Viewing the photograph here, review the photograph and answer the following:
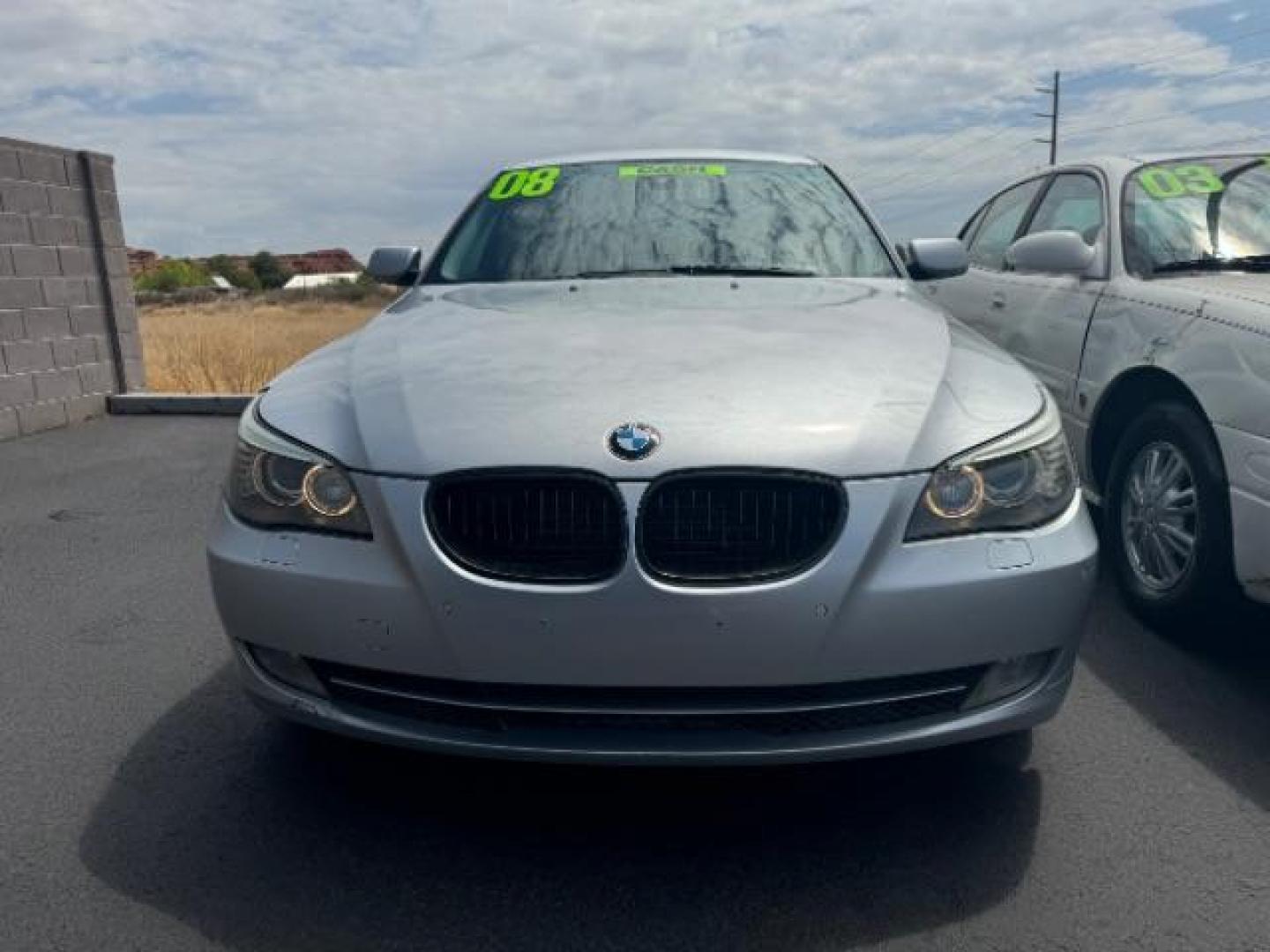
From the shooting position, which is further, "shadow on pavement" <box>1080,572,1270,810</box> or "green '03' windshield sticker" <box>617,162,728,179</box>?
"green '03' windshield sticker" <box>617,162,728,179</box>

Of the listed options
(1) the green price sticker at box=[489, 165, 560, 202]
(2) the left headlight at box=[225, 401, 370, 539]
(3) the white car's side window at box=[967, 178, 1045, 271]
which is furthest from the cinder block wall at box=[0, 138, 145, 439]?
(3) the white car's side window at box=[967, 178, 1045, 271]

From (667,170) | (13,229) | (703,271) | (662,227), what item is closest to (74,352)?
Result: (13,229)

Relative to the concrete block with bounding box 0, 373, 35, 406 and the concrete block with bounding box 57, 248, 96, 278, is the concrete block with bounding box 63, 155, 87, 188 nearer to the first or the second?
the concrete block with bounding box 57, 248, 96, 278

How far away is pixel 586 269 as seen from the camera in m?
3.50

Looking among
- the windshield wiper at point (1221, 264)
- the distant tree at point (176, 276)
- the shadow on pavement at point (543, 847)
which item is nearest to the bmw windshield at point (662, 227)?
the windshield wiper at point (1221, 264)

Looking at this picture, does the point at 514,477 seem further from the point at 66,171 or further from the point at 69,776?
the point at 66,171

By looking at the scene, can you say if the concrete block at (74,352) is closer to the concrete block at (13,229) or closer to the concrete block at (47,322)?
the concrete block at (47,322)

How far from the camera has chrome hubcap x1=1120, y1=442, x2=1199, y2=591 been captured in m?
3.44

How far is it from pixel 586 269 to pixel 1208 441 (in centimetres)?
195

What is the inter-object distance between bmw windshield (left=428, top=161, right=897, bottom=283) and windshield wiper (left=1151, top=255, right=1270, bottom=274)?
1137 millimetres

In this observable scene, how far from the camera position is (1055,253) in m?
4.20

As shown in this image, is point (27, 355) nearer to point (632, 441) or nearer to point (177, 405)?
point (177, 405)

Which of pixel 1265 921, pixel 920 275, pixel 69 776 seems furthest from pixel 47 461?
pixel 1265 921

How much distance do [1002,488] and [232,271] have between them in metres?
102
